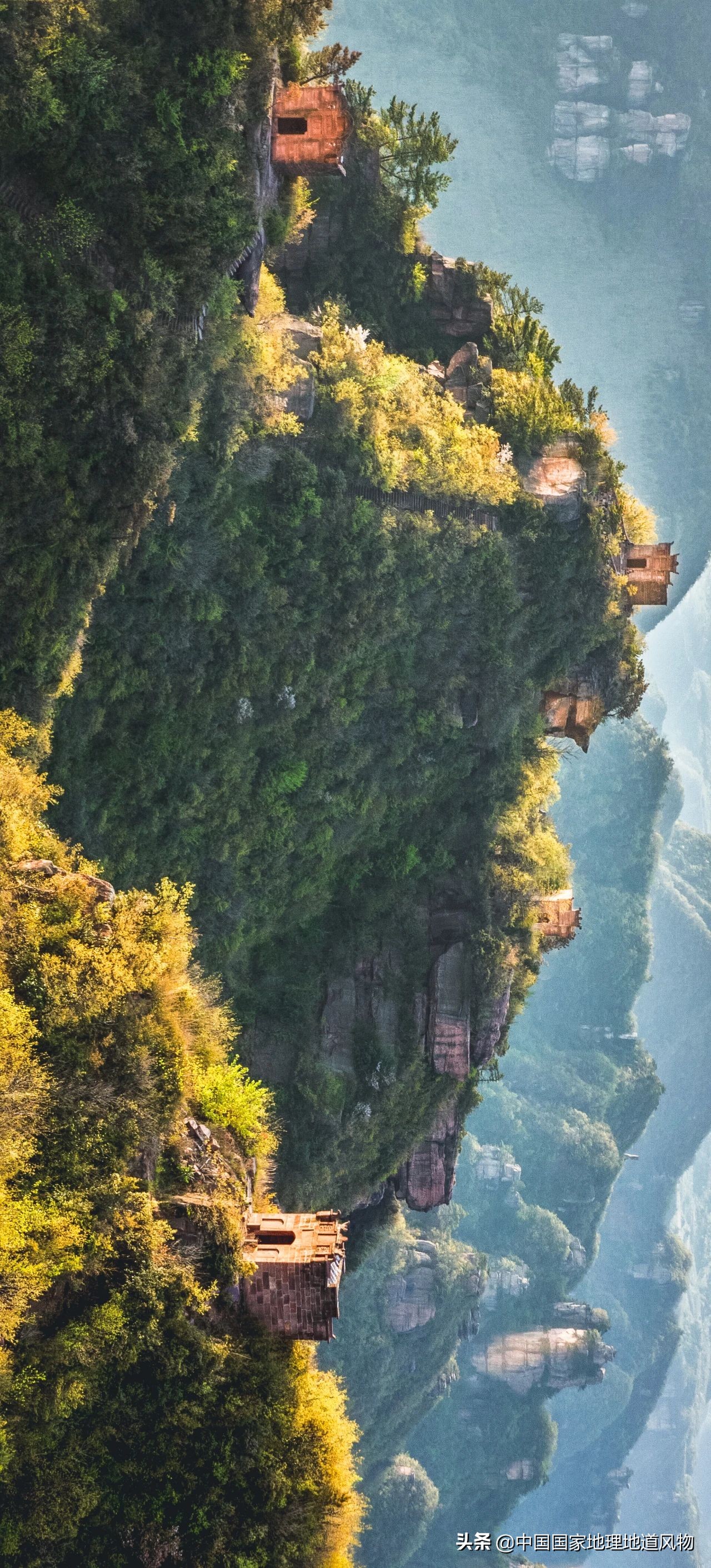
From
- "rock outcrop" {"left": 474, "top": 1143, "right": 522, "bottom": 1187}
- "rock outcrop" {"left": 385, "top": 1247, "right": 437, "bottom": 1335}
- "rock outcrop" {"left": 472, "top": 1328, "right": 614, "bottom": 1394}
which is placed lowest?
"rock outcrop" {"left": 472, "top": 1328, "right": 614, "bottom": 1394}

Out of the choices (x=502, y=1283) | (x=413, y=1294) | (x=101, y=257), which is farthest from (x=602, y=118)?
(x=502, y=1283)

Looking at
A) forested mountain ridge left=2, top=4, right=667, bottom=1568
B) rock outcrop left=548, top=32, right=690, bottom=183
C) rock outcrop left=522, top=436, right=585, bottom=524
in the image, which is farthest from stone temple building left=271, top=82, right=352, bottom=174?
rock outcrop left=548, top=32, right=690, bottom=183

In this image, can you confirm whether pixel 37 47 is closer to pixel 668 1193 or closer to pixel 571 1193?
pixel 571 1193

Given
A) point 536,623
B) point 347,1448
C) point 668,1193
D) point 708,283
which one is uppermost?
point 708,283

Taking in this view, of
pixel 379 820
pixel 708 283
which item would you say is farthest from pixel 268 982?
pixel 708 283

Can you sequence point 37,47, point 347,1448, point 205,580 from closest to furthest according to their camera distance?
point 347,1448, point 37,47, point 205,580

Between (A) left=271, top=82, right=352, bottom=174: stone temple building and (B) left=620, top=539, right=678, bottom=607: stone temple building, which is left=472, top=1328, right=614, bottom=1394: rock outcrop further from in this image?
(A) left=271, top=82, right=352, bottom=174: stone temple building

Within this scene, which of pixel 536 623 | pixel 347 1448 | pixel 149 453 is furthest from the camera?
pixel 536 623
